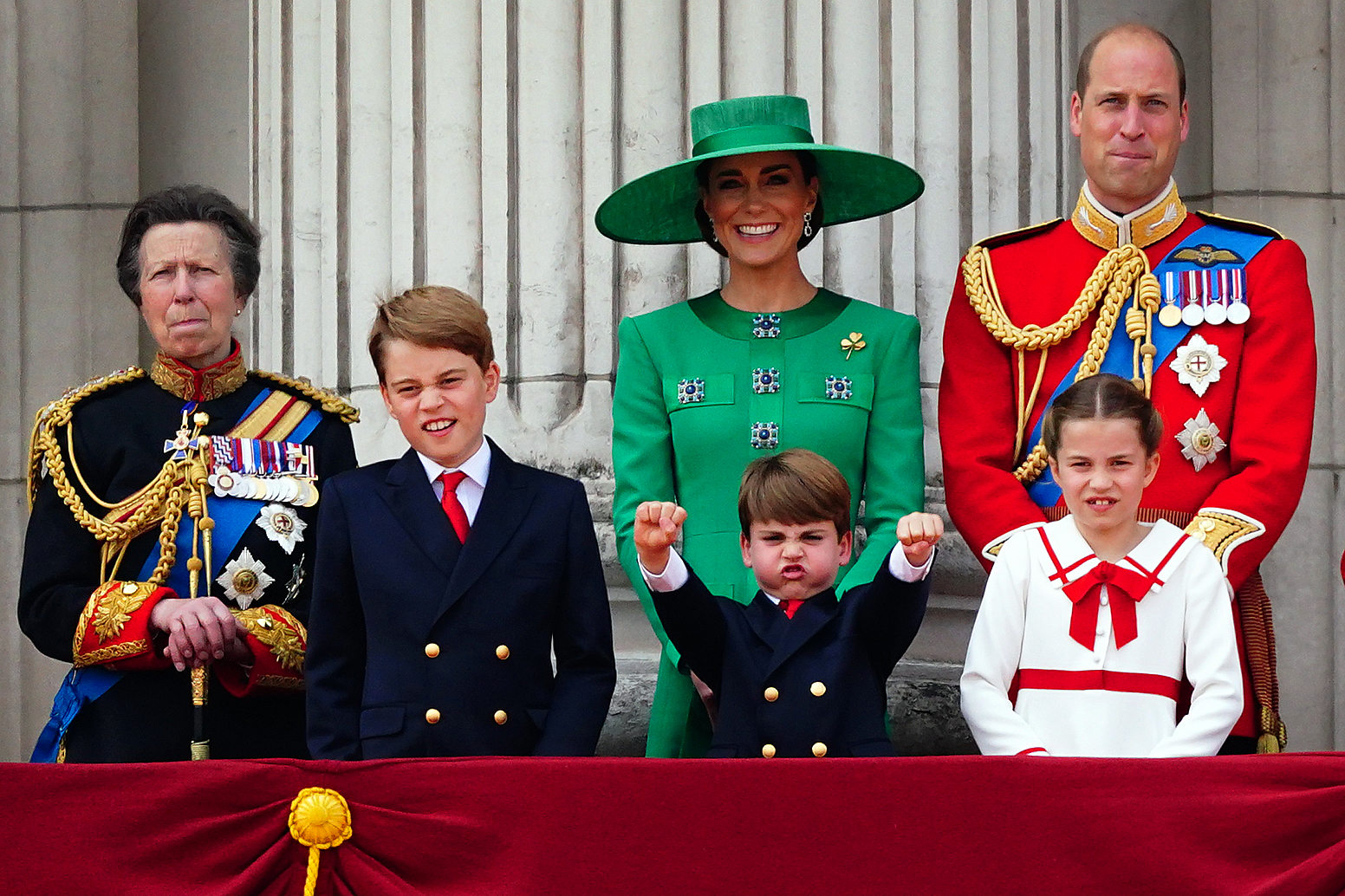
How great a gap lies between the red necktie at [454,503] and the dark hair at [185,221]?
73cm

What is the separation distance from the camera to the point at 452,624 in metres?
3.23

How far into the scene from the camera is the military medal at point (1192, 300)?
366cm

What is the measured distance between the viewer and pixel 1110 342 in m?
3.72

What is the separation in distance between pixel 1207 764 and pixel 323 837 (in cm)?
129

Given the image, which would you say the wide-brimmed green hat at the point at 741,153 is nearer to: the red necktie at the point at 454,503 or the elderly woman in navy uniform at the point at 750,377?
the elderly woman in navy uniform at the point at 750,377

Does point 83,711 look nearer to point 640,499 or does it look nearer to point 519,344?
point 640,499

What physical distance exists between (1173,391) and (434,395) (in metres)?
1.44

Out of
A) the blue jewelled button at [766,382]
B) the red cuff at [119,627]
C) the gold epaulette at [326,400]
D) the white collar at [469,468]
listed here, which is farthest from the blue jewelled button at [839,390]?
the red cuff at [119,627]

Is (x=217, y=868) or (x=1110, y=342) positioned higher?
(x=1110, y=342)

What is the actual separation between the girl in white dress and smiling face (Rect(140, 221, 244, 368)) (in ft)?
5.26

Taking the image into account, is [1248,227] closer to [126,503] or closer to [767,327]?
[767,327]

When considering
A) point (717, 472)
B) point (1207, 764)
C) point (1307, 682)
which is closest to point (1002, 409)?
point (717, 472)

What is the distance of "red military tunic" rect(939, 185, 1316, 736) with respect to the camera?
3463 millimetres

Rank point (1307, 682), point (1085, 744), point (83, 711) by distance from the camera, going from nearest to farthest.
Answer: point (1085, 744), point (83, 711), point (1307, 682)
